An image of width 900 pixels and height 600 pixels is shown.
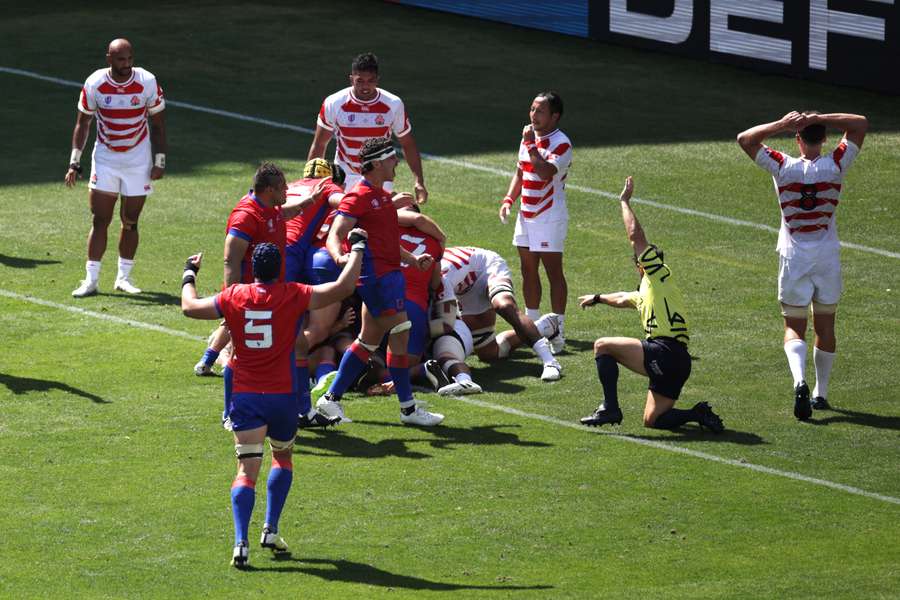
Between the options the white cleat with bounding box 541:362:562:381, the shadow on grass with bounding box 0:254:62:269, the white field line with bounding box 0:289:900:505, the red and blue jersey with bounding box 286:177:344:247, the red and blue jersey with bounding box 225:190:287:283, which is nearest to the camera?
the white field line with bounding box 0:289:900:505

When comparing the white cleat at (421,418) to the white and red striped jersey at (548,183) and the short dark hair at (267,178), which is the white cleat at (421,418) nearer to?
the short dark hair at (267,178)

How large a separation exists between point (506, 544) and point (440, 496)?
3.18 feet

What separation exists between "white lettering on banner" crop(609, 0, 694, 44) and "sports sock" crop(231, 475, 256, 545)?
1914cm

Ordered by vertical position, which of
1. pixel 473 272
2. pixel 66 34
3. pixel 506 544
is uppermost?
pixel 66 34

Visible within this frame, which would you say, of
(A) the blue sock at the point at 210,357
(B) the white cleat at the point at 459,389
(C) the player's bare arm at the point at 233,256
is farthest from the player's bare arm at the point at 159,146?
(C) the player's bare arm at the point at 233,256

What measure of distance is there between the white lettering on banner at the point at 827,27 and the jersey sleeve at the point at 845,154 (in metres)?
12.4

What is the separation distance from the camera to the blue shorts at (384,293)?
12.6 m

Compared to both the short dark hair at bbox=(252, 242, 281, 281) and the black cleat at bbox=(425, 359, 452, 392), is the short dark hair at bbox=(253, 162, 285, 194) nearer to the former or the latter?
the short dark hair at bbox=(252, 242, 281, 281)

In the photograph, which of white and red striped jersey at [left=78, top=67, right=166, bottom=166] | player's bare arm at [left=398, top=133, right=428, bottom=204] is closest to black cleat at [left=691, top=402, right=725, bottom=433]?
player's bare arm at [left=398, top=133, right=428, bottom=204]

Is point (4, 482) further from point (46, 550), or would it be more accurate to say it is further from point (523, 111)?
point (523, 111)

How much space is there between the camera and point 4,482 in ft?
37.3

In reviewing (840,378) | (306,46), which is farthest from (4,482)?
(306,46)

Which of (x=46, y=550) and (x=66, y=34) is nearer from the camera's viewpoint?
(x=46, y=550)

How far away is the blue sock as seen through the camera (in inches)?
548
